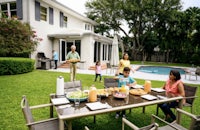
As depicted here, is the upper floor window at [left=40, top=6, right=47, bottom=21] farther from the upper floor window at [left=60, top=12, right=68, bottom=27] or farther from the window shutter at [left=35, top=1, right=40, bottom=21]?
the upper floor window at [left=60, top=12, right=68, bottom=27]

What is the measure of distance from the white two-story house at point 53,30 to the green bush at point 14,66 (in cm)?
178

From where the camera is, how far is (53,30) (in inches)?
548

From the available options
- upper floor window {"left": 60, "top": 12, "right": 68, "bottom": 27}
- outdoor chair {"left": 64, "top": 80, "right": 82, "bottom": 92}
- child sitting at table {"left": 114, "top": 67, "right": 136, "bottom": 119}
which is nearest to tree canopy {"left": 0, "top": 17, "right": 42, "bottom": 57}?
upper floor window {"left": 60, "top": 12, "right": 68, "bottom": 27}

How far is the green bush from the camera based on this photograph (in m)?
8.87

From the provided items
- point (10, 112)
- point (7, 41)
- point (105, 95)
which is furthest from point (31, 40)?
point (105, 95)

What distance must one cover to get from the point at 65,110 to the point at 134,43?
73.9 feet

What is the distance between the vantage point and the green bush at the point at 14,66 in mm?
8867

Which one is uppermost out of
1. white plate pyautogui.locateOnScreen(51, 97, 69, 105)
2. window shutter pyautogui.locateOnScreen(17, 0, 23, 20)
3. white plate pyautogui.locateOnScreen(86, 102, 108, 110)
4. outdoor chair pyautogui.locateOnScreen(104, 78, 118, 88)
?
window shutter pyautogui.locateOnScreen(17, 0, 23, 20)

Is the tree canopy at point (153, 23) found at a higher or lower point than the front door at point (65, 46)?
higher

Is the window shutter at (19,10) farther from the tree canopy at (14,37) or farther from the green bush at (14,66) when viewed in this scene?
the green bush at (14,66)

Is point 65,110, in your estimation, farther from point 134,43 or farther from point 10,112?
point 134,43

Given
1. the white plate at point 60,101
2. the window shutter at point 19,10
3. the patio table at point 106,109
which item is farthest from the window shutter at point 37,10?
the patio table at point 106,109

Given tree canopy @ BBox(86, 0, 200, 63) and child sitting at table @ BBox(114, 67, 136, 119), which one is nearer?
child sitting at table @ BBox(114, 67, 136, 119)

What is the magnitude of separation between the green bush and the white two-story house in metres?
1.78
